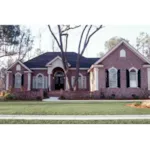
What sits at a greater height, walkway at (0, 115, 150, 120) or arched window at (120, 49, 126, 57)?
arched window at (120, 49, 126, 57)

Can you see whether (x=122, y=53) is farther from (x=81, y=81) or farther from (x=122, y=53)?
(x=81, y=81)

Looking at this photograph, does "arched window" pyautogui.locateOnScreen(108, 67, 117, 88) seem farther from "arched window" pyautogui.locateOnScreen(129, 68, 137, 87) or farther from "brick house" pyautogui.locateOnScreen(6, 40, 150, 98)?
"arched window" pyautogui.locateOnScreen(129, 68, 137, 87)

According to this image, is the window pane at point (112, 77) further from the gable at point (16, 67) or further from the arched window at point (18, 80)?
the arched window at point (18, 80)

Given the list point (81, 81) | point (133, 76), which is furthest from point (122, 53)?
point (81, 81)

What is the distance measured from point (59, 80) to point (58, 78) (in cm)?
15

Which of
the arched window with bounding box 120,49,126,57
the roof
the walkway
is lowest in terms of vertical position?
the walkway

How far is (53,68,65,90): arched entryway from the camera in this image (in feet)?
42.9

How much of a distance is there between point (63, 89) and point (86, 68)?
99.5 inches

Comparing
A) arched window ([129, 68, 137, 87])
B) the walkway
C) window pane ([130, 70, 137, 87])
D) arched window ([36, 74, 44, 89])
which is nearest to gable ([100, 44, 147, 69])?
arched window ([129, 68, 137, 87])

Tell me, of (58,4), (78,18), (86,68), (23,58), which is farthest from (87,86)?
(58,4)

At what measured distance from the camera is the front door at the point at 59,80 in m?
13.0

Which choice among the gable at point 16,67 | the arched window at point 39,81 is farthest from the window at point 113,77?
the gable at point 16,67
